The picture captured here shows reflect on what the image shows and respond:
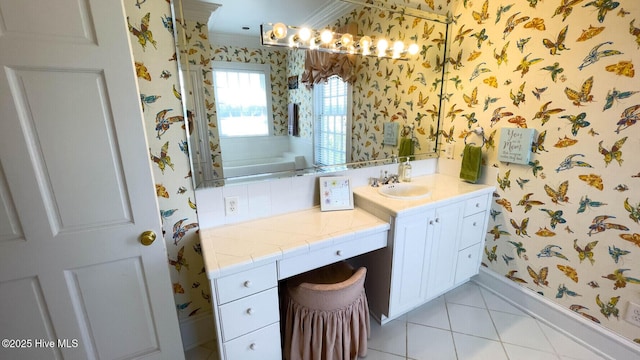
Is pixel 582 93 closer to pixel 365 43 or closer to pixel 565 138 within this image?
pixel 565 138

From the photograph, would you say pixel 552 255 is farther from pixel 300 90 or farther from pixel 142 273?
pixel 142 273

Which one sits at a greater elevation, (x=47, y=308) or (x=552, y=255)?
(x=47, y=308)

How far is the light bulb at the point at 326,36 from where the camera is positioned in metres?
1.63

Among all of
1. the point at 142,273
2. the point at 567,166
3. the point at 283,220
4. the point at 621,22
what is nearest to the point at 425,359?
the point at 283,220

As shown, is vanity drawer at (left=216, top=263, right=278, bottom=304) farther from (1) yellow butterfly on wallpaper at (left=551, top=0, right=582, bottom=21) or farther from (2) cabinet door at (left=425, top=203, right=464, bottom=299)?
(1) yellow butterfly on wallpaper at (left=551, top=0, right=582, bottom=21)

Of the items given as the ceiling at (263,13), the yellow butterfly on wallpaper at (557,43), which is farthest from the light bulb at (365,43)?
the yellow butterfly on wallpaper at (557,43)

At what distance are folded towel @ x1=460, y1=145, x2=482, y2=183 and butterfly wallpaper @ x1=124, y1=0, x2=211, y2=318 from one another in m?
1.95

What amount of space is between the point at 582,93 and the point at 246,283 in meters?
2.05

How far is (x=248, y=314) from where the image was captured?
117 cm

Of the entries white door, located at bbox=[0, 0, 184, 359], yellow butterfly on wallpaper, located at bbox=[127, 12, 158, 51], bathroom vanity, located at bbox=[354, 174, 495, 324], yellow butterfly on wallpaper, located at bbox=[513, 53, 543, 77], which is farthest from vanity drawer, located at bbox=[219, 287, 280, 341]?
yellow butterfly on wallpaper, located at bbox=[513, 53, 543, 77]

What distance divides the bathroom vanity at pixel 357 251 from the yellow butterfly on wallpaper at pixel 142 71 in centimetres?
82

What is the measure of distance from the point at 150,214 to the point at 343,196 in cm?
107

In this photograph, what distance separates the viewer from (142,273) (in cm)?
117

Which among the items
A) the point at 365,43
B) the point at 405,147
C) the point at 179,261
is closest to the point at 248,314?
the point at 179,261
